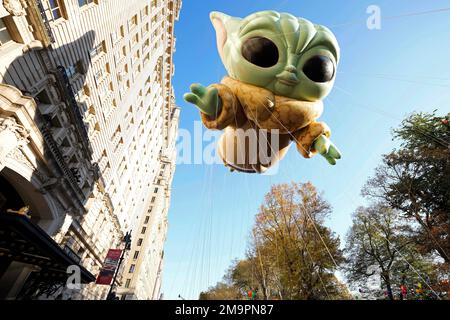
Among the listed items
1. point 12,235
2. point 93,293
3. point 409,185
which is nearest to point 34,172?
point 12,235

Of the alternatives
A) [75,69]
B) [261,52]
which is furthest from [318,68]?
[75,69]

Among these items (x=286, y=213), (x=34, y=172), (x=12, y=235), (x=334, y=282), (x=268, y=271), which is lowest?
(x=12, y=235)

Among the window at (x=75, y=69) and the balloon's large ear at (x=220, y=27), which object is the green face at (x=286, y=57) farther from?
the window at (x=75, y=69)

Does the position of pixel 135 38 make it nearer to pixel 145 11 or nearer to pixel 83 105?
pixel 145 11

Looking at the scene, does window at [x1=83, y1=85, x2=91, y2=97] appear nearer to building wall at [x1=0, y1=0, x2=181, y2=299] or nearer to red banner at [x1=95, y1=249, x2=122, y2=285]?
building wall at [x1=0, y1=0, x2=181, y2=299]

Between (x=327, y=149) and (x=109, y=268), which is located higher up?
(x=109, y=268)

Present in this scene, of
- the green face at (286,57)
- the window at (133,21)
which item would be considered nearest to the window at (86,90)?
the window at (133,21)
